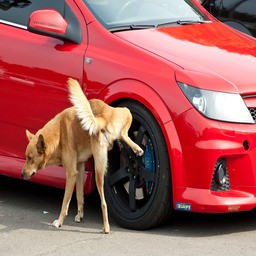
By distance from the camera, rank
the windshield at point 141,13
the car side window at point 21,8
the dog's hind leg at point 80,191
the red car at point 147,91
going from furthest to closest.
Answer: the car side window at point 21,8, the windshield at point 141,13, the dog's hind leg at point 80,191, the red car at point 147,91

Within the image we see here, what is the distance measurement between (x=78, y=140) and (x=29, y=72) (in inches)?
30.6

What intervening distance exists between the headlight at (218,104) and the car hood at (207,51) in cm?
5

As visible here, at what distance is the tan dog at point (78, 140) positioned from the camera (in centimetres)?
628

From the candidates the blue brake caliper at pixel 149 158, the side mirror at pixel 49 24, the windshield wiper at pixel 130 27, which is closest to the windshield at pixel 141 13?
the windshield wiper at pixel 130 27

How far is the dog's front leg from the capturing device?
21.5ft

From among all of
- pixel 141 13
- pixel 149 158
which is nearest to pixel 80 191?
pixel 149 158

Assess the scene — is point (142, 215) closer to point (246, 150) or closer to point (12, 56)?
point (246, 150)

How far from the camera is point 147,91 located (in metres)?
6.34

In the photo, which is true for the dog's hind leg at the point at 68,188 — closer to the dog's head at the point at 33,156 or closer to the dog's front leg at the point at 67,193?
the dog's front leg at the point at 67,193

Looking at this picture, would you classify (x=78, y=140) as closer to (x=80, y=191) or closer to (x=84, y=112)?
(x=84, y=112)

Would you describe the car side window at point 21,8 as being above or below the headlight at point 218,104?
above

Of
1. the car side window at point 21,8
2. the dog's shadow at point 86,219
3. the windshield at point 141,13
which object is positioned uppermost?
the windshield at point 141,13

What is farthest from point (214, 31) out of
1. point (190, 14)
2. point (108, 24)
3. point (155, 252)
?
point (155, 252)

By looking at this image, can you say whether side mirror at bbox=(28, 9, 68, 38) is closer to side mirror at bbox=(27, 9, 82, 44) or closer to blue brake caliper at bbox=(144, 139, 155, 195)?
side mirror at bbox=(27, 9, 82, 44)
